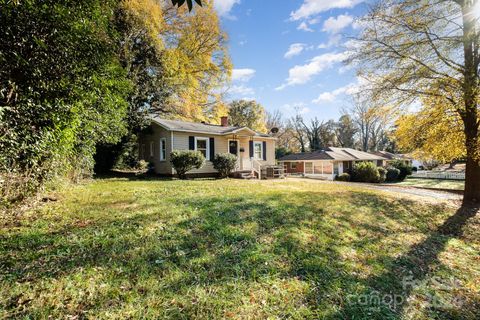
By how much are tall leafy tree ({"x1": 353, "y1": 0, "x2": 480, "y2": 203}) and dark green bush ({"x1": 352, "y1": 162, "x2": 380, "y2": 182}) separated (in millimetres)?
14871

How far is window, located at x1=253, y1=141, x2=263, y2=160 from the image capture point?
17.2 meters

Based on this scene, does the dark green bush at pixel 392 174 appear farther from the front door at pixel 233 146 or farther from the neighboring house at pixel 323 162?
the front door at pixel 233 146

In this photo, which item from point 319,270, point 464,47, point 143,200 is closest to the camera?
point 319,270

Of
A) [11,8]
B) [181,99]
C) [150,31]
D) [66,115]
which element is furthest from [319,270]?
[181,99]

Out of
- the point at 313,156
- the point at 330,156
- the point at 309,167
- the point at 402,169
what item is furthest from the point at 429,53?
the point at 402,169

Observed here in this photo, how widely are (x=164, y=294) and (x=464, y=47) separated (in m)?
11.5

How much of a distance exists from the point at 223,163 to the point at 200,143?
224cm

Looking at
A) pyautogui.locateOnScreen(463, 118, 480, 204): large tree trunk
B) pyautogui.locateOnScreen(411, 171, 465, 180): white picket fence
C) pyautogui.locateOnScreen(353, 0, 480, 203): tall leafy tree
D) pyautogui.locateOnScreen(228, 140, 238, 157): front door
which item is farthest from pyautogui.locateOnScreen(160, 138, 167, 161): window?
pyautogui.locateOnScreen(411, 171, 465, 180): white picket fence

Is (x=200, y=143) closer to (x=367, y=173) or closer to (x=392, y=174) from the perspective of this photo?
(x=367, y=173)

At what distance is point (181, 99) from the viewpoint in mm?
18469

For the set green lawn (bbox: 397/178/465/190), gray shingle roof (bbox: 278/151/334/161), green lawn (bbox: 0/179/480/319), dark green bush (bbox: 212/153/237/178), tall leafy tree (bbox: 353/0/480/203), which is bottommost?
green lawn (bbox: 397/178/465/190)

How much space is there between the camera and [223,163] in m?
13.5

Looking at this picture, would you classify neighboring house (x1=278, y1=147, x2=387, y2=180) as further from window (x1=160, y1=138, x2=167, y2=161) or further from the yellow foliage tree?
window (x1=160, y1=138, x2=167, y2=161)

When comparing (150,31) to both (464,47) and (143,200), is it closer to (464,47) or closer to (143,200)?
(143,200)
